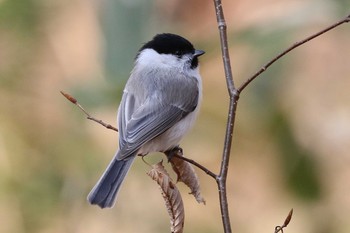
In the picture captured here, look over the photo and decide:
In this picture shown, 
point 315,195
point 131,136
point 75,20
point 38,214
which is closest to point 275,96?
point 315,195

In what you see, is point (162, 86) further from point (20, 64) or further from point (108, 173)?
point (20, 64)

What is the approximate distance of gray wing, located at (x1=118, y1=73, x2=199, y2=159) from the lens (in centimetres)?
271

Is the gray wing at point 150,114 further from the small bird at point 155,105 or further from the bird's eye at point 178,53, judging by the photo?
the bird's eye at point 178,53

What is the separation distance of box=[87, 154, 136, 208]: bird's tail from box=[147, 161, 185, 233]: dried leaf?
0.48m

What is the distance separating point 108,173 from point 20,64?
1.76 meters

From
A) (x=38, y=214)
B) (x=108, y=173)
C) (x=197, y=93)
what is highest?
(x=197, y=93)

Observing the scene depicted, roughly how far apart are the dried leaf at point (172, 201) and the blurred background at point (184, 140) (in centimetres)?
145

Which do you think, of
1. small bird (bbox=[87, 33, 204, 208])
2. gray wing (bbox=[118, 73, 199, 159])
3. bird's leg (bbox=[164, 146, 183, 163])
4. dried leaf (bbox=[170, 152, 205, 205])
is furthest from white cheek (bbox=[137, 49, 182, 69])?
dried leaf (bbox=[170, 152, 205, 205])

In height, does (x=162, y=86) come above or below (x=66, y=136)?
above

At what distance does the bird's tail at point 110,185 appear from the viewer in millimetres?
2430

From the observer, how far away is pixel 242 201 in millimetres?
4453

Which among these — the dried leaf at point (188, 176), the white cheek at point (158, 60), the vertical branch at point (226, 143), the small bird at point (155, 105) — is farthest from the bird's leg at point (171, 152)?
the vertical branch at point (226, 143)

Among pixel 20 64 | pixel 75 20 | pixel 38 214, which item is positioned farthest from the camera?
pixel 75 20

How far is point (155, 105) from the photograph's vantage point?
9.40 ft
